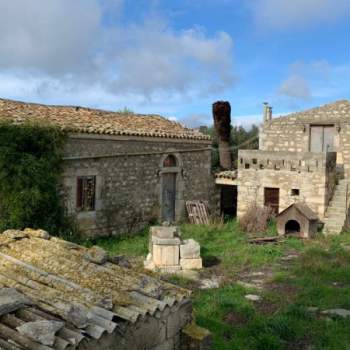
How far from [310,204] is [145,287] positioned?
42.2 feet

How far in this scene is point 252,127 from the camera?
36781 mm

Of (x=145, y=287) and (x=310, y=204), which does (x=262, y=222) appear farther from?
(x=145, y=287)

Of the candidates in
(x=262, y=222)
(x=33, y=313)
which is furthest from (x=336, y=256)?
(x=33, y=313)

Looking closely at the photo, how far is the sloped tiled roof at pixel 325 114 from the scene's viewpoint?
1972 cm

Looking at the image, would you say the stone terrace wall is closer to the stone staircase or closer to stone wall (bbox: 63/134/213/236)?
the stone staircase

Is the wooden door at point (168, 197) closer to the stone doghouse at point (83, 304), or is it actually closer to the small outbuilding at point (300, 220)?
the small outbuilding at point (300, 220)

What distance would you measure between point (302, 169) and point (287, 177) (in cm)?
62

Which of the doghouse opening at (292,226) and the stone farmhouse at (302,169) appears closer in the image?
the doghouse opening at (292,226)

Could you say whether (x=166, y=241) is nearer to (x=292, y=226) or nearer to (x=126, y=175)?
(x=126, y=175)

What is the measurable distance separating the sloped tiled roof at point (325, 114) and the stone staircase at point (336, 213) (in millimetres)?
3912

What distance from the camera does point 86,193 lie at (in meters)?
13.9

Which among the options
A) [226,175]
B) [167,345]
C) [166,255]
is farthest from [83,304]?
[226,175]

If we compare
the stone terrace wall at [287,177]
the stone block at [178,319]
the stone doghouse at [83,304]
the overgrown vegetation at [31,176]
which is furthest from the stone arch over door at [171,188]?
the stone block at [178,319]

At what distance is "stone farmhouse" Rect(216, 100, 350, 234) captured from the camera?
53.1 ft
